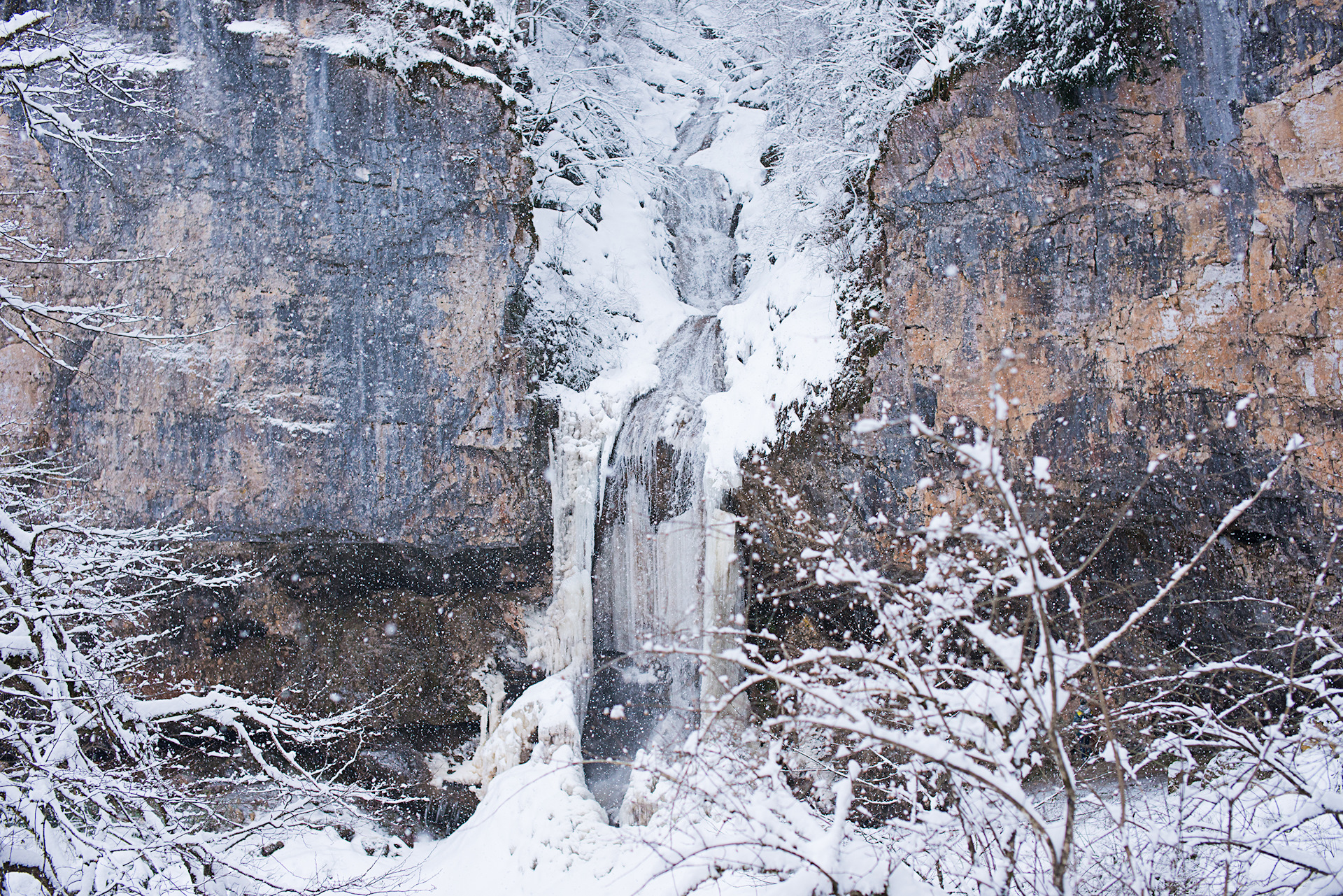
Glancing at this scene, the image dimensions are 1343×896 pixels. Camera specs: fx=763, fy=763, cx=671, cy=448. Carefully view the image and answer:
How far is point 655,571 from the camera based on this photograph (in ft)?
29.0

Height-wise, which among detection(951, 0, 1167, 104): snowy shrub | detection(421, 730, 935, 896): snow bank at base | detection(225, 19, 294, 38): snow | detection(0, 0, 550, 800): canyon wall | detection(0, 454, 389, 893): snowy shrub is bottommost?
detection(421, 730, 935, 896): snow bank at base

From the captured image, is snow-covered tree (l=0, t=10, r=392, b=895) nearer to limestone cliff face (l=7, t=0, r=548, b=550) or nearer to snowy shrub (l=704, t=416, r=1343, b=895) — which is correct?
snowy shrub (l=704, t=416, r=1343, b=895)

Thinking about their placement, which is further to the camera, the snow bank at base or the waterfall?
the waterfall

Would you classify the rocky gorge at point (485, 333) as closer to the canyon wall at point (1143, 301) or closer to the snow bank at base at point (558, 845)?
the canyon wall at point (1143, 301)

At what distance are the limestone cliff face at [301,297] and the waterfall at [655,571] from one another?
1.14 metres

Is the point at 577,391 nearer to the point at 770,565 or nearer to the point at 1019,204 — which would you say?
the point at 770,565

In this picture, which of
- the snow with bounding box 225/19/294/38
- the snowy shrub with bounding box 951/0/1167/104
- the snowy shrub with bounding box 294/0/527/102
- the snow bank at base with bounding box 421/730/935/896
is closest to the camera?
the snow bank at base with bounding box 421/730/935/896

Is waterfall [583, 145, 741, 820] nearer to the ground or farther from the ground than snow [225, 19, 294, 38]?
nearer to the ground

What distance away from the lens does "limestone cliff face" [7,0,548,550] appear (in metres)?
8.62

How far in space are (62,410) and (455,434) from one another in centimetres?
434

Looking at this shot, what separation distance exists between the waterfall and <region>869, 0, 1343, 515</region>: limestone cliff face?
2.19 m

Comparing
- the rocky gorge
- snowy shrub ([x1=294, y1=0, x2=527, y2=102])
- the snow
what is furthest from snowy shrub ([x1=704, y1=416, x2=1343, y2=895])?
the snow

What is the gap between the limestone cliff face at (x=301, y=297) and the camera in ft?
28.3

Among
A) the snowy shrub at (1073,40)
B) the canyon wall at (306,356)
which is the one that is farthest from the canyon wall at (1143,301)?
the canyon wall at (306,356)
